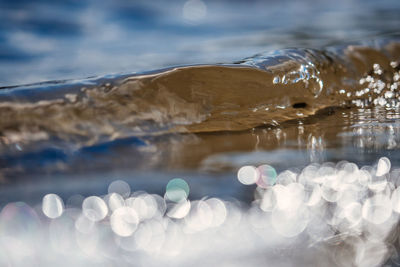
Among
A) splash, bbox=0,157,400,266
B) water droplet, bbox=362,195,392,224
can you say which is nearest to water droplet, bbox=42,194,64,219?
splash, bbox=0,157,400,266

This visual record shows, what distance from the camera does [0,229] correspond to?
0.81 metres

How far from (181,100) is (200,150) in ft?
1.09

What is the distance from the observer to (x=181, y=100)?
1.53 metres

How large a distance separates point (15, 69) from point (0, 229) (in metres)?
1.39

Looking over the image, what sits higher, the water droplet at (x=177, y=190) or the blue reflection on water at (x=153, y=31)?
the blue reflection on water at (x=153, y=31)

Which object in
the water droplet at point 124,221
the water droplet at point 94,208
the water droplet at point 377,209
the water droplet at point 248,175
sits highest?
the water droplet at point 248,175

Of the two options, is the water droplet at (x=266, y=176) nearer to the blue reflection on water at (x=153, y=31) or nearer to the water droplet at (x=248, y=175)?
the water droplet at (x=248, y=175)

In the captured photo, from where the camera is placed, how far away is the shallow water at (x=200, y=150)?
2.55ft

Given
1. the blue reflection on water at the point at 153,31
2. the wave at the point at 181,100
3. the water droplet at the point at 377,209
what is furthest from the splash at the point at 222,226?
the blue reflection on water at the point at 153,31

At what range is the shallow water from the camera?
776 mm

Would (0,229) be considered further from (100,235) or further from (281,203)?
(281,203)

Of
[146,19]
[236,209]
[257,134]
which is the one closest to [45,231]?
[236,209]

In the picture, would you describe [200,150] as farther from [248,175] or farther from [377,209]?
[377,209]

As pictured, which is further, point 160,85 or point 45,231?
point 160,85
